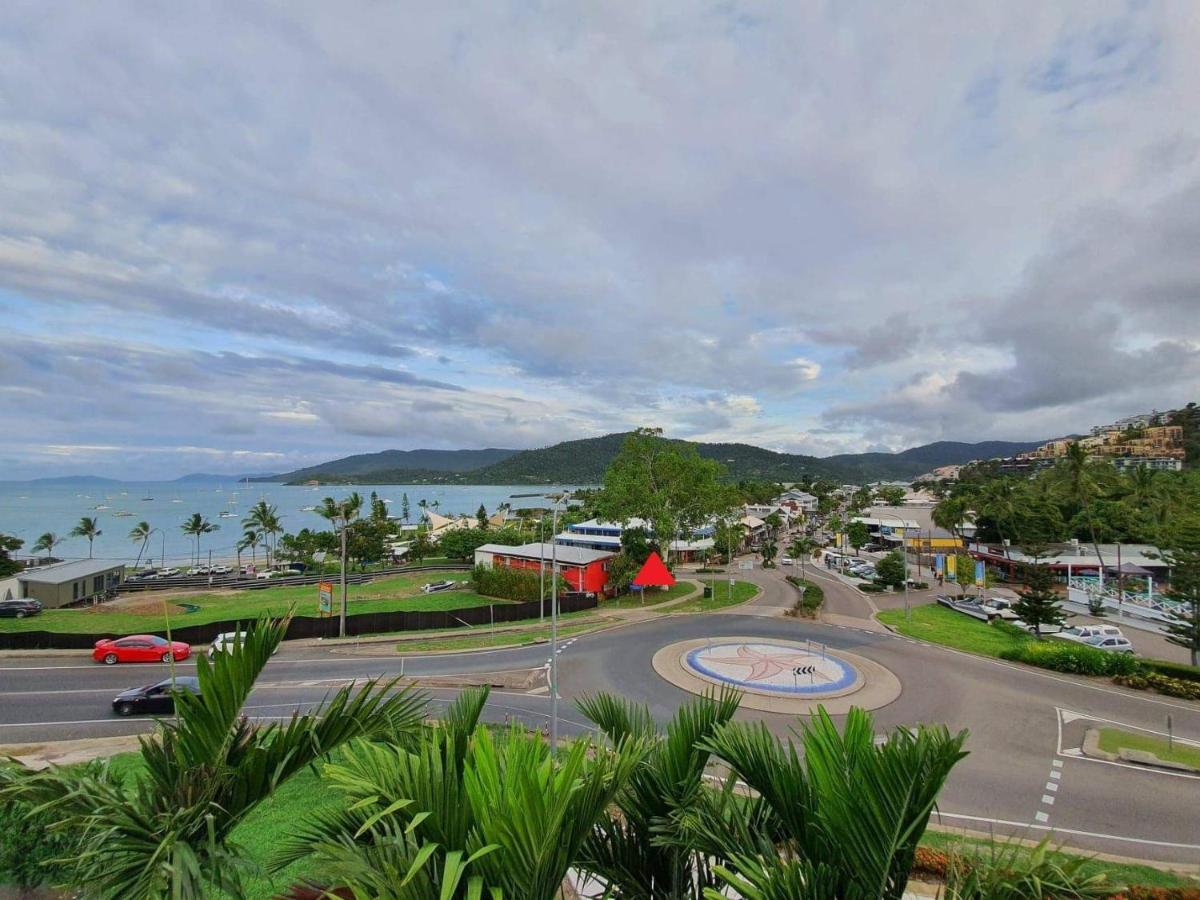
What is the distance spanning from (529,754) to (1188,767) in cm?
1917

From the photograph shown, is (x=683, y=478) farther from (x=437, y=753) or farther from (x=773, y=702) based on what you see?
(x=437, y=753)

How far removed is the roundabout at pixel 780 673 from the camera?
1830 centimetres

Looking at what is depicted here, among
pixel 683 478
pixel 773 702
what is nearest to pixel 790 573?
pixel 683 478

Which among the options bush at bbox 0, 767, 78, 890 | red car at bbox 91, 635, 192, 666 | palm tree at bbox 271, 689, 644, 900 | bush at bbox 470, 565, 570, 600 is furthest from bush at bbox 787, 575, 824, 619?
palm tree at bbox 271, 689, 644, 900

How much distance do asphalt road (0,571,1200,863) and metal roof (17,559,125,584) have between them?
1806cm

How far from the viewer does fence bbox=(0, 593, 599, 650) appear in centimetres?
2367

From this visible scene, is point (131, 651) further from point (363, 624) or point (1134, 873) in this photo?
point (1134, 873)

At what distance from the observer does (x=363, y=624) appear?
29.0 m

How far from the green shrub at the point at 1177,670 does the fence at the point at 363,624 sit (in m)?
26.3

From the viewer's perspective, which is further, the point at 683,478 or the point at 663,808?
the point at 683,478

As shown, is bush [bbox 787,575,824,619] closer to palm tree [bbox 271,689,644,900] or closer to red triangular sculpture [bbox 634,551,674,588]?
red triangular sculpture [bbox 634,551,674,588]

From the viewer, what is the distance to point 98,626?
28453mm

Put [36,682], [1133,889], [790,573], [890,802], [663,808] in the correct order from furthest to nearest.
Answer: [790,573] < [36,682] < [1133,889] < [663,808] < [890,802]

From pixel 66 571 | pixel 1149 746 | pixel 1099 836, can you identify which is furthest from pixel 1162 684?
pixel 66 571
